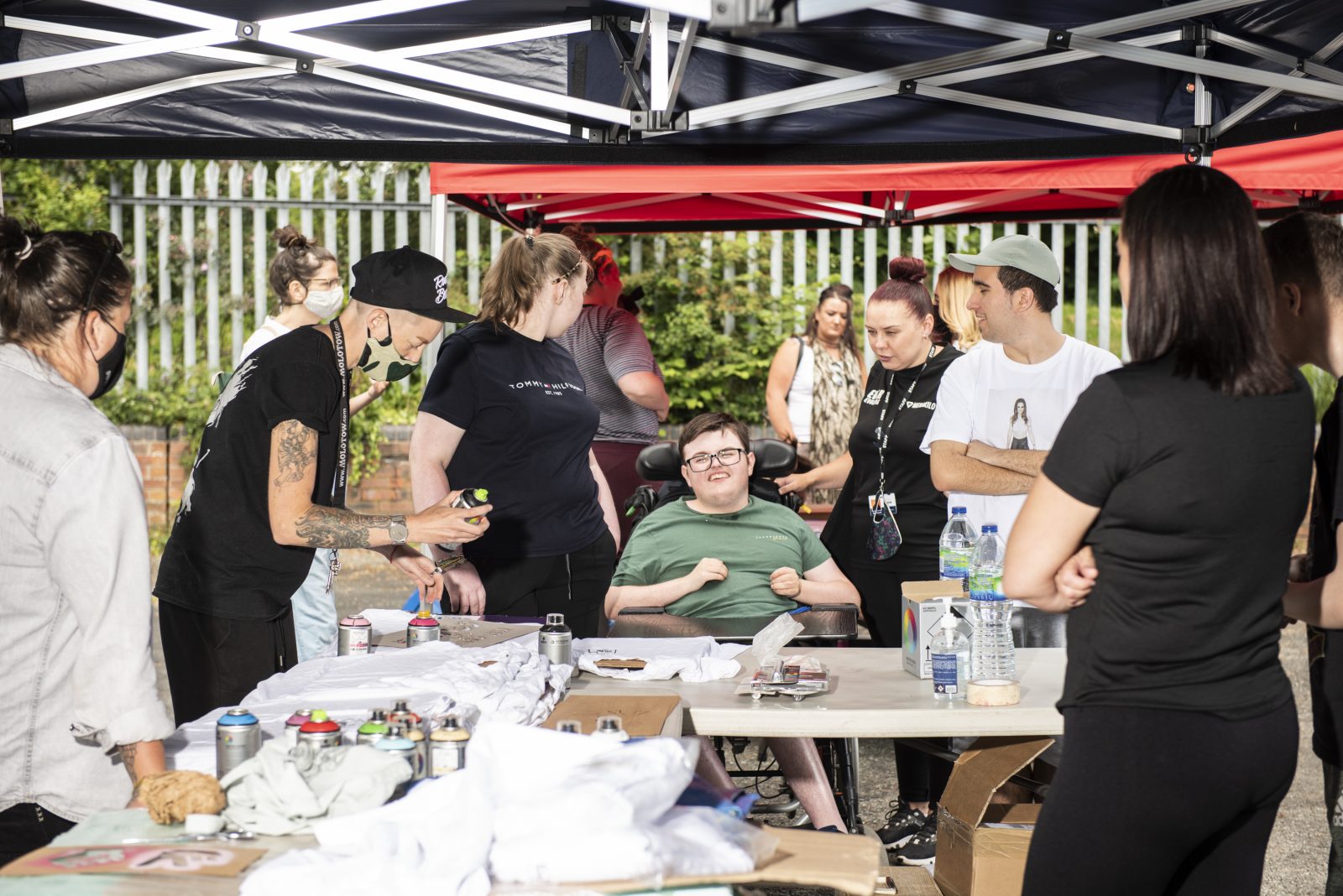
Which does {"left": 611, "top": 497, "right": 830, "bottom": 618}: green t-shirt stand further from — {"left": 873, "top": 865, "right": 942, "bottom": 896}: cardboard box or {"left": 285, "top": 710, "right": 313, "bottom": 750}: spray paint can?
{"left": 285, "top": 710, "right": 313, "bottom": 750}: spray paint can

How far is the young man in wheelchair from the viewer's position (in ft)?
13.5

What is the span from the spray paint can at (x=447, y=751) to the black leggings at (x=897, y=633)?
2.13m

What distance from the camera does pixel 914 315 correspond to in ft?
14.3

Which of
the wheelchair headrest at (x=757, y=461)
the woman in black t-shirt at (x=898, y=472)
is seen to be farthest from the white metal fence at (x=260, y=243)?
the woman in black t-shirt at (x=898, y=472)

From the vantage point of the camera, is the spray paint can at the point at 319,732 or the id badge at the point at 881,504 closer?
the spray paint can at the point at 319,732

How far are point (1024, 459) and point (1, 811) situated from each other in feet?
8.10

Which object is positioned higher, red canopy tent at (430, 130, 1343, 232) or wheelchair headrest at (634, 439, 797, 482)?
red canopy tent at (430, 130, 1343, 232)

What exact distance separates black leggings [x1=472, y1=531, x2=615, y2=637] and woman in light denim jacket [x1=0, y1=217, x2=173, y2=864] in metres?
1.66

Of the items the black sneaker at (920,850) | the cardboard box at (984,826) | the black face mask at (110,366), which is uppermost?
the black face mask at (110,366)

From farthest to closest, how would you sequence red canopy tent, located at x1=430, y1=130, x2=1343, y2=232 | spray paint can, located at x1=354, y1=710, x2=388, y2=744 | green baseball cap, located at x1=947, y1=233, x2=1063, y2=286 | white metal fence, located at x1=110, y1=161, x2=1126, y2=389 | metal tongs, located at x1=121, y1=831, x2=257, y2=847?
white metal fence, located at x1=110, y1=161, x2=1126, y2=389, red canopy tent, located at x1=430, y1=130, x2=1343, y2=232, green baseball cap, located at x1=947, y1=233, x2=1063, y2=286, spray paint can, located at x1=354, y1=710, x2=388, y2=744, metal tongs, located at x1=121, y1=831, x2=257, y2=847

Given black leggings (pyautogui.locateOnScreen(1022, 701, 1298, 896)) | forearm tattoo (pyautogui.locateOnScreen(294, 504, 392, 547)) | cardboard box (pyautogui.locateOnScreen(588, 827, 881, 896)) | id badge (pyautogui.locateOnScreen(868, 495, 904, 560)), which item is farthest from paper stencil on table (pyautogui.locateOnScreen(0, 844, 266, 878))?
id badge (pyautogui.locateOnScreen(868, 495, 904, 560))

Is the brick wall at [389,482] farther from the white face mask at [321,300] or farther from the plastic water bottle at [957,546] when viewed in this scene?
the plastic water bottle at [957,546]

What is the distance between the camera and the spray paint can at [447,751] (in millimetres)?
2090

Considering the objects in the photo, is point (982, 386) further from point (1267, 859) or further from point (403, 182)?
point (403, 182)
